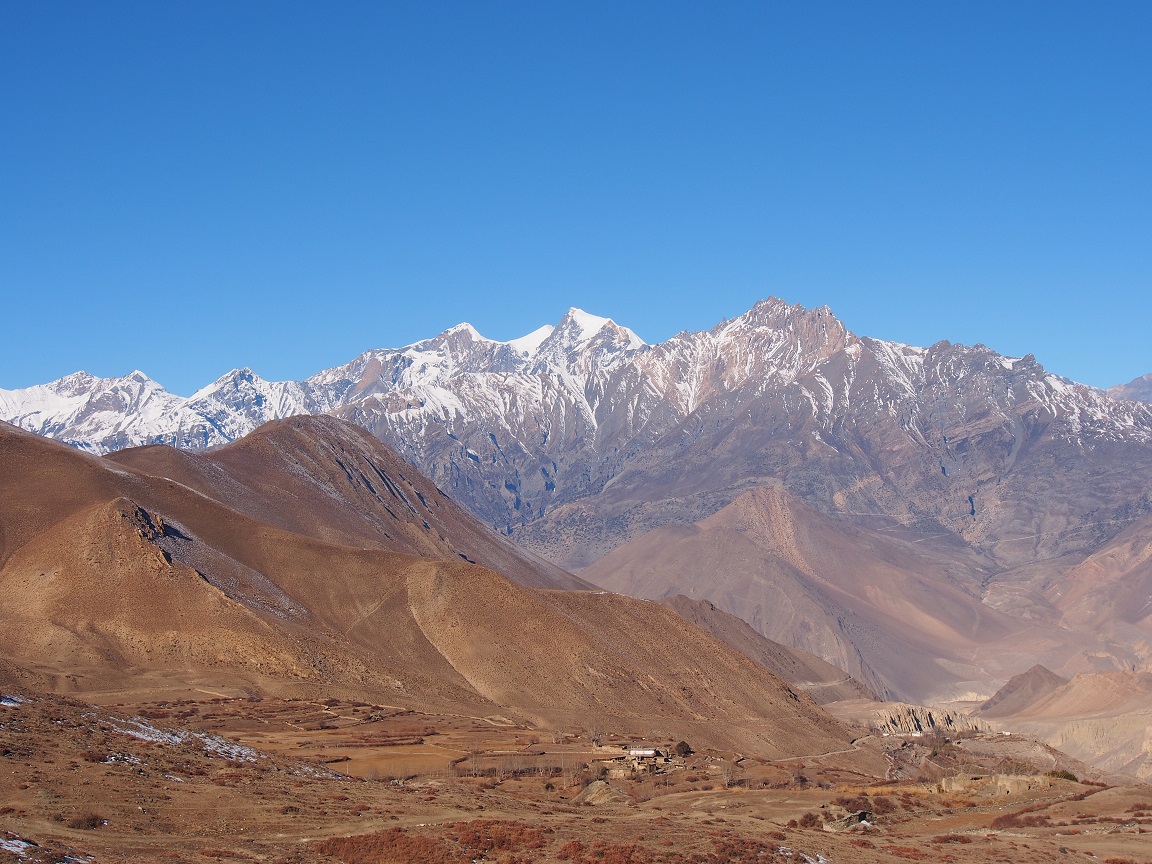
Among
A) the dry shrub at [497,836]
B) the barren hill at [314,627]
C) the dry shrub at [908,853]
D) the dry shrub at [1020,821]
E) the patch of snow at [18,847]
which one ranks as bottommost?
the dry shrub at [908,853]

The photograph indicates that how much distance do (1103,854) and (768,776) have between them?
111ft

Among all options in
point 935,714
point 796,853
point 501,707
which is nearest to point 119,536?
point 501,707

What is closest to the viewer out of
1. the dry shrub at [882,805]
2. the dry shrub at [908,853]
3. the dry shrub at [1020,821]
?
the dry shrub at [908,853]

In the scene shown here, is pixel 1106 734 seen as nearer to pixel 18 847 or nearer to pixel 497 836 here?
Result: pixel 497 836

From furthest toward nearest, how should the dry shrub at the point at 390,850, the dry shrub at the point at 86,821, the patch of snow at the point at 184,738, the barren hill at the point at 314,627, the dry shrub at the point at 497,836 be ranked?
the barren hill at the point at 314,627
the patch of snow at the point at 184,738
the dry shrub at the point at 497,836
the dry shrub at the point at 390,850
the dry shrub at the point at 86,821

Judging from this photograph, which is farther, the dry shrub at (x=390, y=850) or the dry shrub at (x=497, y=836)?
the dry shrub at (x=497, y=836)

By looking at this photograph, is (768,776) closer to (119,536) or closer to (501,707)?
(501,707)

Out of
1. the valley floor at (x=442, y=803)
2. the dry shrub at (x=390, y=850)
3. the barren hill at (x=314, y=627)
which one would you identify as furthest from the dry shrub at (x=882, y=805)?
the barren hill at (x=314, y=627)

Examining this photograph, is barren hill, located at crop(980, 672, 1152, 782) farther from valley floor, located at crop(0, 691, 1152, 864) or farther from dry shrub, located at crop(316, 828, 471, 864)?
dry shrub, located at crop(316, 828, 471, 864)

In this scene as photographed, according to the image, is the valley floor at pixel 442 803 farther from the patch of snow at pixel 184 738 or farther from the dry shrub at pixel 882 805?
the dry shrub at pixel 882 805

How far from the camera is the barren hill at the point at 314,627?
10231 cm

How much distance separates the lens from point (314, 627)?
382ft

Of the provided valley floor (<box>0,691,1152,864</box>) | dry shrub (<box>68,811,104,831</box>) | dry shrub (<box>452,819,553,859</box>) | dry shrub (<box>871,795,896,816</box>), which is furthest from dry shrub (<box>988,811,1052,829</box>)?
dry shrub (<box>68,811,104,831</box>)

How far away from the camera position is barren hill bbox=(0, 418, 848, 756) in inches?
4028
